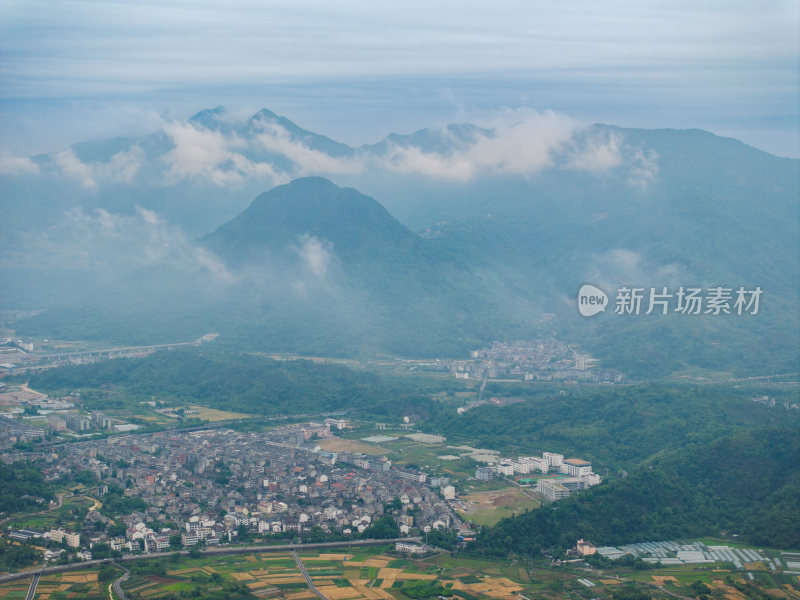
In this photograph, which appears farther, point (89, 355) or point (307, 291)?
point (307, 291)

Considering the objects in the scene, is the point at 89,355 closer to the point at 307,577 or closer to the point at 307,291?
the point at 307,291

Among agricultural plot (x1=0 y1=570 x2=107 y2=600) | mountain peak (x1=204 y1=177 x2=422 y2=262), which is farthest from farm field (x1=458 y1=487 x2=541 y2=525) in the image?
mountain peak (x1=204 y1=177 x2=422 y2=262)

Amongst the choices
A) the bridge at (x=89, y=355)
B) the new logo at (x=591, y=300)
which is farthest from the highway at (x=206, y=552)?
the new logo at (x=591, y=300)

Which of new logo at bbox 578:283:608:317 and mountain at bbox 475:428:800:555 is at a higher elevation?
new logo at bbox 578:283:608:317

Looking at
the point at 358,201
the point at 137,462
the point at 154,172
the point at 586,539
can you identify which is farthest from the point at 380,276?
the point at 586,539

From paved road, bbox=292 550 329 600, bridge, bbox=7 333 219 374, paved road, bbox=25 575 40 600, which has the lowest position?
paved road, bbox=25 575 40 600

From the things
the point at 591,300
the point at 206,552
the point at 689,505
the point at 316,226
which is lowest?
the point at 206,552

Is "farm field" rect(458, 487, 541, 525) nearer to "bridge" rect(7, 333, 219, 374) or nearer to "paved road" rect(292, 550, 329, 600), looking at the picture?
"paved road" rect(292, 550, 329, 600)

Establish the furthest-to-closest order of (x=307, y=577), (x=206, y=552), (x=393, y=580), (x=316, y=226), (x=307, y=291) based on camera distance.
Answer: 1. (x=316, y=226)
2. (x=307, y=291)
3. (x=206, y=552)
4. (x=307, y=577)
5. (x=393, y=580)

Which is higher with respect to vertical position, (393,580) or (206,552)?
(393,580)

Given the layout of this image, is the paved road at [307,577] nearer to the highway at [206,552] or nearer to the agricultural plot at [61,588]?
the highway at [206,552]

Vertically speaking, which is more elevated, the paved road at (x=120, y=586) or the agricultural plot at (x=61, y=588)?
the paved road at (x=120, y=586)

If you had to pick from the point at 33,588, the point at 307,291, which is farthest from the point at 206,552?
the point at 307,291
